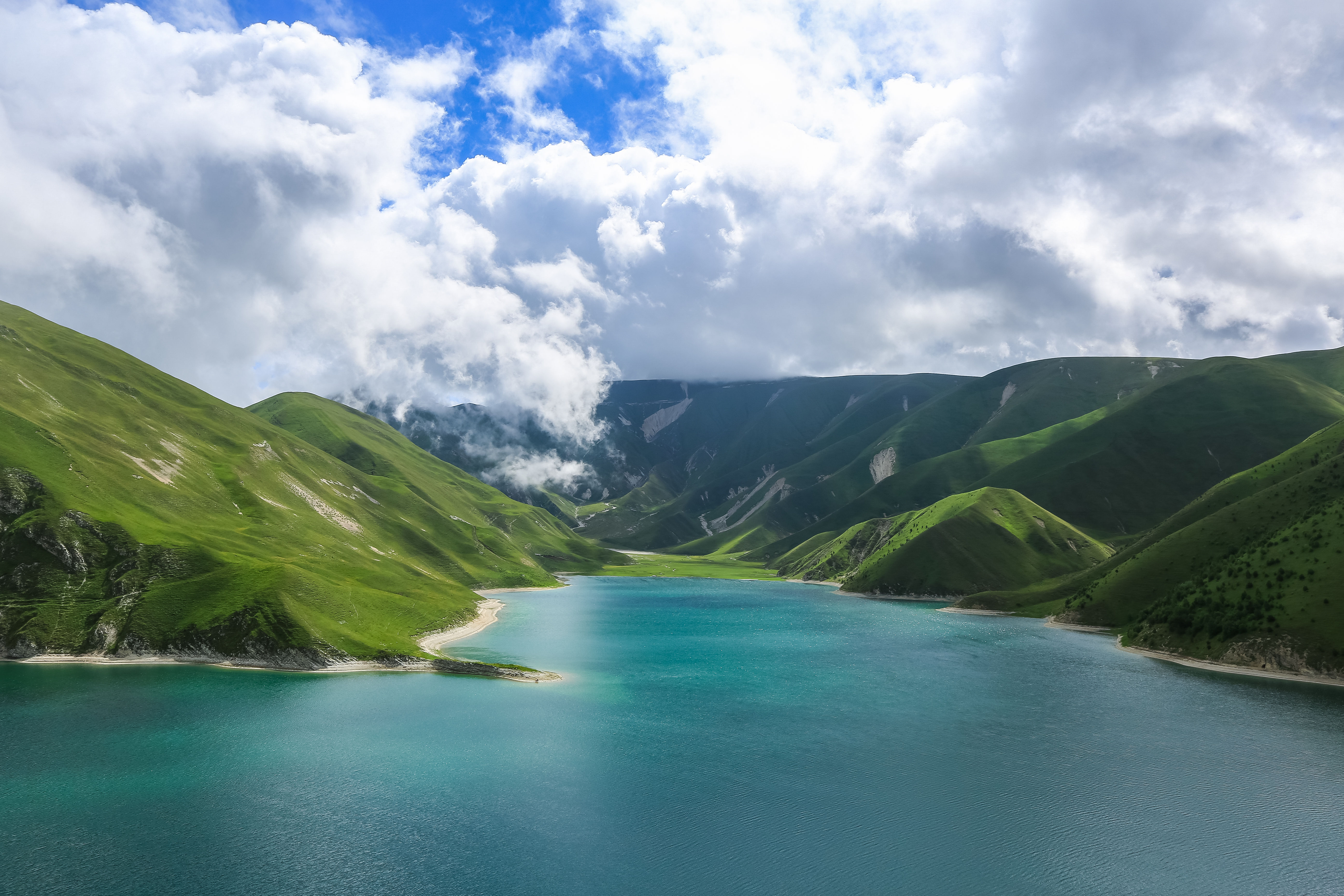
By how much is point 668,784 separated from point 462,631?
89452mm

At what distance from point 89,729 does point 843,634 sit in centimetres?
11149

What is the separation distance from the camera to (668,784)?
53688 mm

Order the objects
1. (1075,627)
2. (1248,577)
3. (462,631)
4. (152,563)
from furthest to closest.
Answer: (1075,627)
(462,631)
(152,563)
(1248,577)

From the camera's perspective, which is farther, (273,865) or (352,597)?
(352,597)

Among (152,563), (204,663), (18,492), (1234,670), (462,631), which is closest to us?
(1234,670)

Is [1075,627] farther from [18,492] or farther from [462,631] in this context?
[18,492]

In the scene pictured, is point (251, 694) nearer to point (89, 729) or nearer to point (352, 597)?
point (89, 729)

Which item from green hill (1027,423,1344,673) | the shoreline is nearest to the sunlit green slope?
green hill (1027,423,1344,673)

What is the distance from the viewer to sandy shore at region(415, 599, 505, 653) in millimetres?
116000

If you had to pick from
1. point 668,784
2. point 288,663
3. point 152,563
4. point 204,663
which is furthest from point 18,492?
point 668,784

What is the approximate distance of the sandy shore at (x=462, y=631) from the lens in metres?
116

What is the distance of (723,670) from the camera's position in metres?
102

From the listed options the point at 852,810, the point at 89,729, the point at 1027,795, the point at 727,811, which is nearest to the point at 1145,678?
the point at 1027,795

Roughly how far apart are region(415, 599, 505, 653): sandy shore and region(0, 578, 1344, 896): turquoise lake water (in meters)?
24.4
